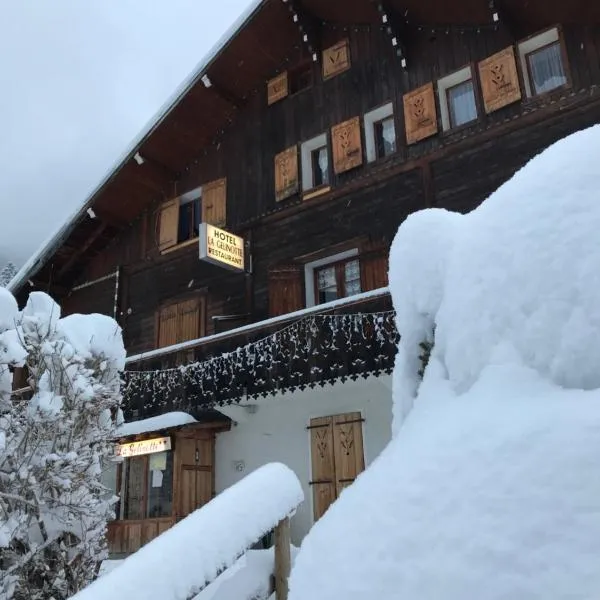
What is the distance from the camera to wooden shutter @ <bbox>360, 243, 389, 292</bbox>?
35.8ft

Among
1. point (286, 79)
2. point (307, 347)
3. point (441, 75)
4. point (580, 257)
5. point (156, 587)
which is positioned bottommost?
point (156, 587)

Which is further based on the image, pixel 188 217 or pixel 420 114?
pixel 188 217

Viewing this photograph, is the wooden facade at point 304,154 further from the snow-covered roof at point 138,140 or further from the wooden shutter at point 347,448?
the wooden shutter at point 347,448

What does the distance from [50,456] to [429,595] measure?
4.77m

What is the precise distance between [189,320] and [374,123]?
5575mm

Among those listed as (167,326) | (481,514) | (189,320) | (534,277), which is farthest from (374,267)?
(481,514)

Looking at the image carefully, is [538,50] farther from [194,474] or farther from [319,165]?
[194,474]

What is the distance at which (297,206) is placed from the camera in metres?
12.8

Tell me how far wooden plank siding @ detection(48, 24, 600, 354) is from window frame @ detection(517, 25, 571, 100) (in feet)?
0.32

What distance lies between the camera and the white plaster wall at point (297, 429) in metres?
10.4

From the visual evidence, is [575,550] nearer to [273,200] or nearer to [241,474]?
[241,474]

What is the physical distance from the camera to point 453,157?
36.1 feet

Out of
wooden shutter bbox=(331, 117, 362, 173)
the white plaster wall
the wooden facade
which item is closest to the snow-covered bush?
the white plaster wall

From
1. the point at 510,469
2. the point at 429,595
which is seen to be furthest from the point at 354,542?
the point at 510,469
